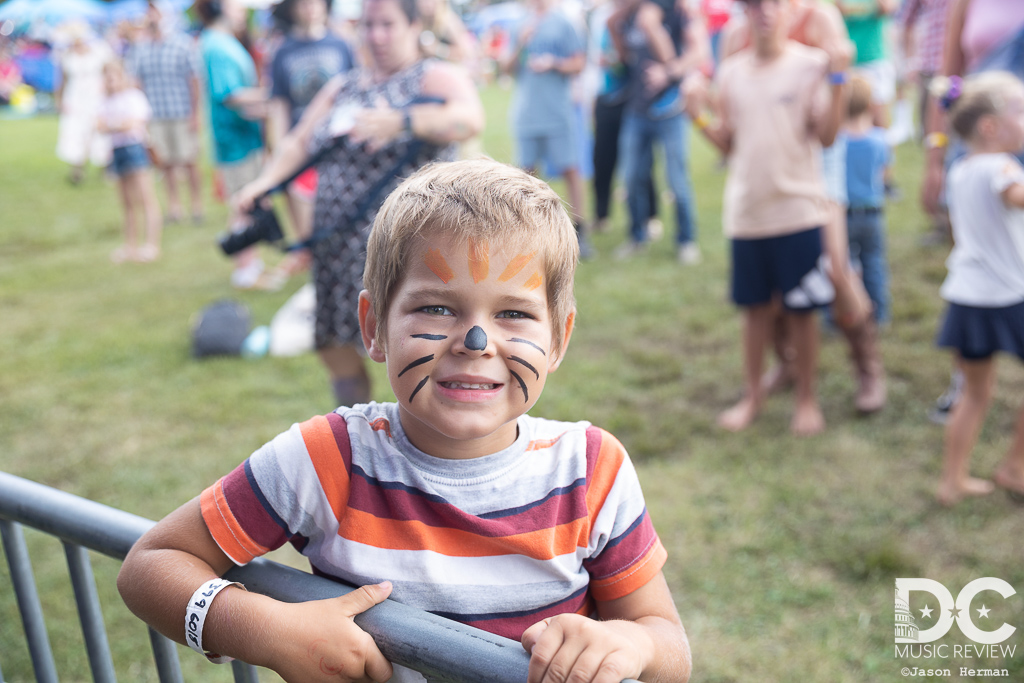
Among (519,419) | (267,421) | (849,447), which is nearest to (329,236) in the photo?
(267,421)

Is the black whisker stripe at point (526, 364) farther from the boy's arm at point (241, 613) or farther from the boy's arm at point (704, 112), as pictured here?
the boy's arm at point (704, 112)

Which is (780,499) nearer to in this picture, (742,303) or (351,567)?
(742,303)

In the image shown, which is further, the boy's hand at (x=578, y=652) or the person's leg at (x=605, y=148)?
the person's leg at (x=605, y=148)

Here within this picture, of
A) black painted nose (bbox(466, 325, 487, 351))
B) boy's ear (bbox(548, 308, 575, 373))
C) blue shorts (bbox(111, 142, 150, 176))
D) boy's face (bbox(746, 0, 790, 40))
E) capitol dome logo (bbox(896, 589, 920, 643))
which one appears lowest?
capitol dome logo (bbox(896, 589, 920, 643))

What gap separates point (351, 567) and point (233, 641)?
7.4 inches

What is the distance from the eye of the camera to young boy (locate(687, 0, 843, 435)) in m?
3.66

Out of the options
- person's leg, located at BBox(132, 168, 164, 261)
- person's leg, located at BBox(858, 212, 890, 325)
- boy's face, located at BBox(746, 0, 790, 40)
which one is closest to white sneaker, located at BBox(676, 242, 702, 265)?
person's leg, located at BBox(858, 212, 890, 325)

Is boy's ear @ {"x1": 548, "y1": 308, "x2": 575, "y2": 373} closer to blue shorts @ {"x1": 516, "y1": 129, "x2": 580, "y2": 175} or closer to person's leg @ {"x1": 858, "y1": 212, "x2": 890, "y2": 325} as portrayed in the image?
person's leg @ {"x1": 858, "y1": 212, "x2": 890, "y2": 325}

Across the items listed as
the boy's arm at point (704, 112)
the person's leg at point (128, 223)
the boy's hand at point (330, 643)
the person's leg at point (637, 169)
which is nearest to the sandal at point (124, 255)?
the person's leg at point (128, 223)

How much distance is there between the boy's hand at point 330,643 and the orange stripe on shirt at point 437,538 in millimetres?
136

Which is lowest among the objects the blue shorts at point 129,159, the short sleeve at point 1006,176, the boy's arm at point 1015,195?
the blue shorts at point 129,159

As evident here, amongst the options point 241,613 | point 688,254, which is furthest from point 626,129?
point 241,613

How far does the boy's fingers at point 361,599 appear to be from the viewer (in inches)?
40.7

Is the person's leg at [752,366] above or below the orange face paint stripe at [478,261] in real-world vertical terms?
below
